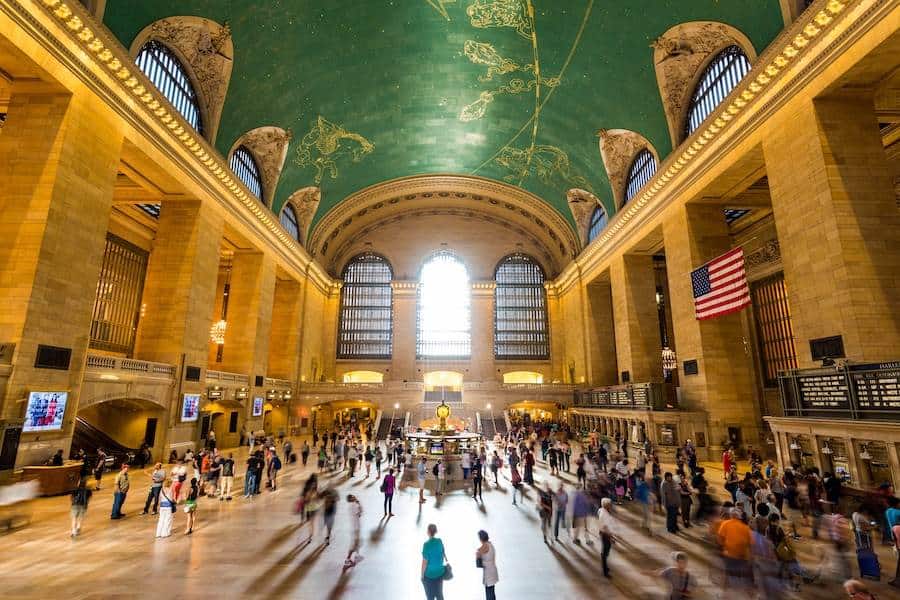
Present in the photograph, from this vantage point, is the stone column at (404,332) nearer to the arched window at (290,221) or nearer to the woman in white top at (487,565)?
the arched window at (290,221)

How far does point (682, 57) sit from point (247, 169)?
18.4 meters

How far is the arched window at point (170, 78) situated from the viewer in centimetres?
1387

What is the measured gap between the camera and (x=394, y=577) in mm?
5578

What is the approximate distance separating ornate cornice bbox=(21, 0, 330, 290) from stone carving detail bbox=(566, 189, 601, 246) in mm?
17550

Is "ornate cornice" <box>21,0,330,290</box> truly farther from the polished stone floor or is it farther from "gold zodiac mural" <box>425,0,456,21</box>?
the polished stone floor

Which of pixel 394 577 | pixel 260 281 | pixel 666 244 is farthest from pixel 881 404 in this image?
pixel 260 281

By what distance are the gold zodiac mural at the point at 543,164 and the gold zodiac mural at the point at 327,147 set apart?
803 cm

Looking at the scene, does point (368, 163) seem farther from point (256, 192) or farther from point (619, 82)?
point (619, 82)

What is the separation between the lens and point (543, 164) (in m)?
25.6

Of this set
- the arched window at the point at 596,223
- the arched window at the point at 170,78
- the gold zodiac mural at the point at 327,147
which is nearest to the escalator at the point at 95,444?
the arched window at the point at 170,78

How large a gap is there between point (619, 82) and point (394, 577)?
18670 mm

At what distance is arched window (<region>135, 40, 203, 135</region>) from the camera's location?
1387 cm

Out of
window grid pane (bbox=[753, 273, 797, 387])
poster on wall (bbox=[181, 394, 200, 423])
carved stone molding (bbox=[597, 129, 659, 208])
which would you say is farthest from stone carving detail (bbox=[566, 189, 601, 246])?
poster on wall (bbox=[181, 394, 200, 423])

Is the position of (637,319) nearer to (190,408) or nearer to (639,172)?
(639,172)
